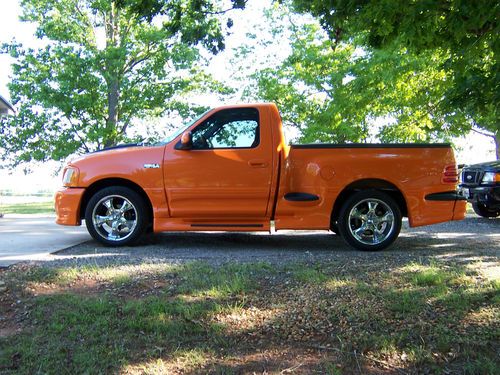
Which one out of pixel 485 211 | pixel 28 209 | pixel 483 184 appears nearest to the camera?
pixel 483 184

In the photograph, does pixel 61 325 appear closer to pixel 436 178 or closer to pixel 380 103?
pixel 436 178

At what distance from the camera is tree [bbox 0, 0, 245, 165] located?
2031 centimetres

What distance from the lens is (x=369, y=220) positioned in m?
6.41

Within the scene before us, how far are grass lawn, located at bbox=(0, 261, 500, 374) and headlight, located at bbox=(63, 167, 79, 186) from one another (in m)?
1.95

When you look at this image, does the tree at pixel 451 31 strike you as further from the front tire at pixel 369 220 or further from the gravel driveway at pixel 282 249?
the gravel driveway at pixel 282 249

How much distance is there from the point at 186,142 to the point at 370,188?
8.40 ft

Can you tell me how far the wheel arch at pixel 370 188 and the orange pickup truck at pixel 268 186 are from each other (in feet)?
0.05

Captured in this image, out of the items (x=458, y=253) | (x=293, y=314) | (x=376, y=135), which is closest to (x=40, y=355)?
(x=293, y=314)

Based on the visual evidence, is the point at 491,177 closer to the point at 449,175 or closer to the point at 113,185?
the point at 449,175

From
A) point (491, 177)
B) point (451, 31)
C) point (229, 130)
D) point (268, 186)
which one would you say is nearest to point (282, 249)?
point (268, 186)

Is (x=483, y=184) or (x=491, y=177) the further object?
(x=483, y=184)

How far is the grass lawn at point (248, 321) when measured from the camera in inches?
130

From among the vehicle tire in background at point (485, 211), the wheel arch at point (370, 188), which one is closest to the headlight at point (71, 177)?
the wheel arch at point (370, 188)

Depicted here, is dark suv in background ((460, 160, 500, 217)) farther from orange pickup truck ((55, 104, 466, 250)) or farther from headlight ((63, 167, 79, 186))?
headlight ((63, 167, 79, 186))
